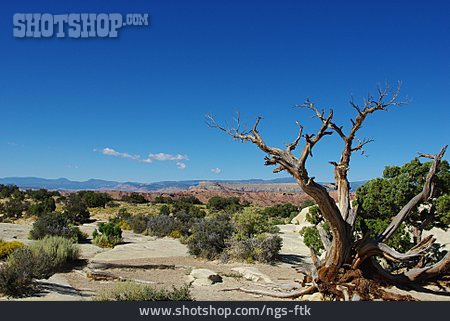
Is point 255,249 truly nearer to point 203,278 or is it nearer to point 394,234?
point 203,278

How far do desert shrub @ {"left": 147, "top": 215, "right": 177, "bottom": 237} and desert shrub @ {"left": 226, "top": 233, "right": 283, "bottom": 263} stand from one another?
8851 millimetres

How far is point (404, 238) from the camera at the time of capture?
12.1 meters

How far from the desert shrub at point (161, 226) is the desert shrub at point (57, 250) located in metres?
10.3

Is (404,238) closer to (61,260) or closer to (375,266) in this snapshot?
(375,266)

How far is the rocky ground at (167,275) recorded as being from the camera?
1050 centimetres

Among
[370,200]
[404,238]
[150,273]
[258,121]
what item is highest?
[258,121]

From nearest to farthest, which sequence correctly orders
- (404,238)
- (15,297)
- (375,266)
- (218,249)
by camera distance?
(15,297), (375,266), (404,238), (218,249)

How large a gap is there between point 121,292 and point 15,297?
7.76ft

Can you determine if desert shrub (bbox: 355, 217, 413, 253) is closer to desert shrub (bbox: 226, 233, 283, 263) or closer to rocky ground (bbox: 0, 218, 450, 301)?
rocky ground (bbox: 0, 218, 450, 301)

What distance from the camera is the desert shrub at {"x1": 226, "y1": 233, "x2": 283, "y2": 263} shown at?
1644 cm

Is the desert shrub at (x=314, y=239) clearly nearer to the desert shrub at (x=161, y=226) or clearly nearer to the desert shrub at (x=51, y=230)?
the desert shrub at (x=51, y=230)

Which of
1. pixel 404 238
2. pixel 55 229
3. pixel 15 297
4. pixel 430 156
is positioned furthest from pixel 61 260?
pixel 430 156

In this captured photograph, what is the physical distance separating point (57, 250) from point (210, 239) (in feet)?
21.3

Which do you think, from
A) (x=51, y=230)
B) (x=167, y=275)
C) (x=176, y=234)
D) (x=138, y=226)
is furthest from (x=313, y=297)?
(x=138, y=226)
